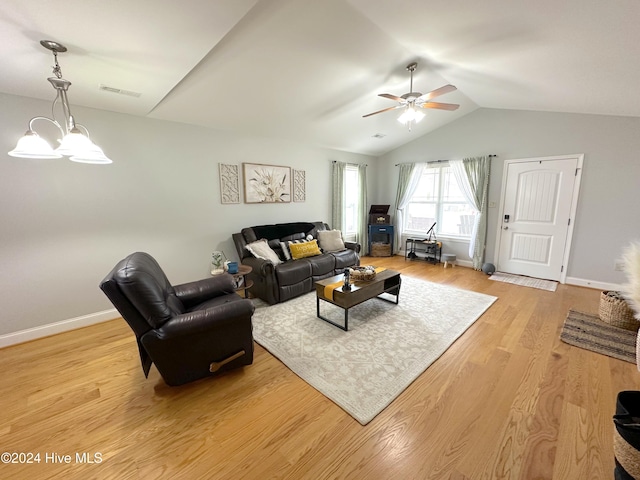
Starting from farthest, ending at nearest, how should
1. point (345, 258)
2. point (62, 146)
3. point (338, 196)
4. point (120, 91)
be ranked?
point (338, 196)
point (345, 258)
point (120, 91)
point (62, 146)

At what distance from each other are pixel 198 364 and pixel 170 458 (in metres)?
0.56

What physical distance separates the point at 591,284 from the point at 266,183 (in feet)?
17.2

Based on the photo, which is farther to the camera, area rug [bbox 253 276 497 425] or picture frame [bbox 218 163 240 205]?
picture frame [bbox 218 163 240 205]

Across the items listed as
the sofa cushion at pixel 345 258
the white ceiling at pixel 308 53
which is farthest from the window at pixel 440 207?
the sofa cushion at pixel 345 258

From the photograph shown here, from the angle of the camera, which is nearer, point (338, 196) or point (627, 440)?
point (627, 440)

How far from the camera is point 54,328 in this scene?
8.64 ft

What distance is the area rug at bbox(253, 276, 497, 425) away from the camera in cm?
188

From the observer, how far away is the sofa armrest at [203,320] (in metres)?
1.70

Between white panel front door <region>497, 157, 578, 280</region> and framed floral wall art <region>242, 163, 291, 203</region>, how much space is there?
3.87m

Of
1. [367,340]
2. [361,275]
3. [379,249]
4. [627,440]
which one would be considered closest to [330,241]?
[361,275]

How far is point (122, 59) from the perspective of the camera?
1921 mm

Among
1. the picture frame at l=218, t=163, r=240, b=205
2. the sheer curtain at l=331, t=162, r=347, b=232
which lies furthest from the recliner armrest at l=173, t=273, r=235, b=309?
the sheer curtain at l=331, t=162, r=347, b=232

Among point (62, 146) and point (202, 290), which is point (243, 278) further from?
point (62, 146)

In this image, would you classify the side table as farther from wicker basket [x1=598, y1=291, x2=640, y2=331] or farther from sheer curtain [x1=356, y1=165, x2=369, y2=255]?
wicker basket [x1=598, y1=291, x2=640, y2=331]
